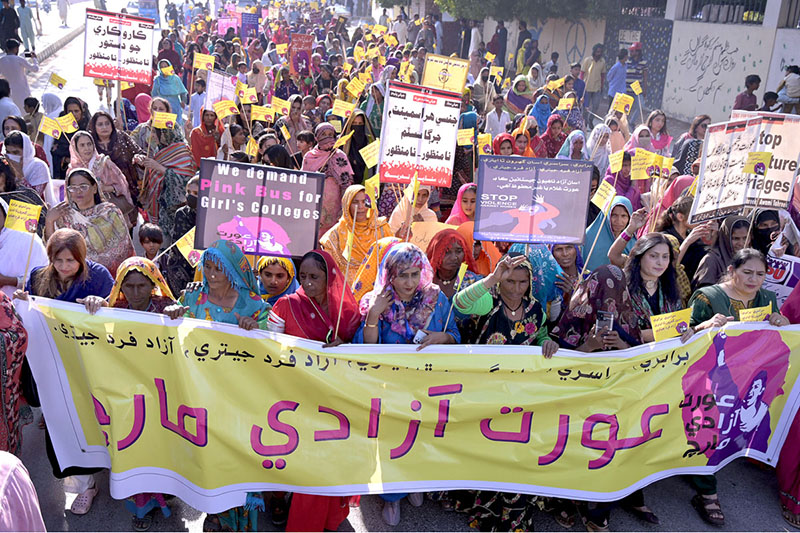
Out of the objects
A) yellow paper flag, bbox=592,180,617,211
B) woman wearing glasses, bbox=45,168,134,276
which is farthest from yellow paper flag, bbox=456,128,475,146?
woman wearing glasses, bbox=45,168,134,276

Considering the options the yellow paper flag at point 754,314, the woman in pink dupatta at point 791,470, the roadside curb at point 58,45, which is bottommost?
the woman in pink dupatta at point 791,470

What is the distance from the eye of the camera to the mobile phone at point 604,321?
395 cm

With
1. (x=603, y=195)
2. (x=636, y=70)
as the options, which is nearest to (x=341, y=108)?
(x=603, y=195)

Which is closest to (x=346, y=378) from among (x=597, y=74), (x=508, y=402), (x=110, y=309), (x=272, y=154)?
(x=508, y=402)

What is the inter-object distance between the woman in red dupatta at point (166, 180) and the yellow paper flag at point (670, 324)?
4.53 meters

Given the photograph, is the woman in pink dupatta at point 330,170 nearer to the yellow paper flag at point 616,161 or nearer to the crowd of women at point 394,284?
the crowd of women at point 394,284

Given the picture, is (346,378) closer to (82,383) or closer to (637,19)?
(82,383)

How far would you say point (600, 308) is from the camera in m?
3.98

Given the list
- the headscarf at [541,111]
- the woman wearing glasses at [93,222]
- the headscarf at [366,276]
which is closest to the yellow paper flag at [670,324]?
the headscarf at [366,276]

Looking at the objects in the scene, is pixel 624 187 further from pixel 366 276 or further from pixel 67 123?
pixel 67 123

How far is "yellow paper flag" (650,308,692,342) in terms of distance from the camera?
3891mm

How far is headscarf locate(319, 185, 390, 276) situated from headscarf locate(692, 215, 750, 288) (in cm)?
229

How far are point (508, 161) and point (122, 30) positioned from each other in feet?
19.9

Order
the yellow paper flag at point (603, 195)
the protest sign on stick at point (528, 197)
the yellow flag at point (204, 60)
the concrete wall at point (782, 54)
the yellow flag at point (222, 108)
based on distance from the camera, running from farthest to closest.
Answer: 1. the concrete wall at point (782, 54)
2. the yellow flag at point (204, 60)
3. the yellow flag at point (222, 108)
4. the yellow paper flag at point (603, 195)
5. the protest sign on stick at point (528, 197)
